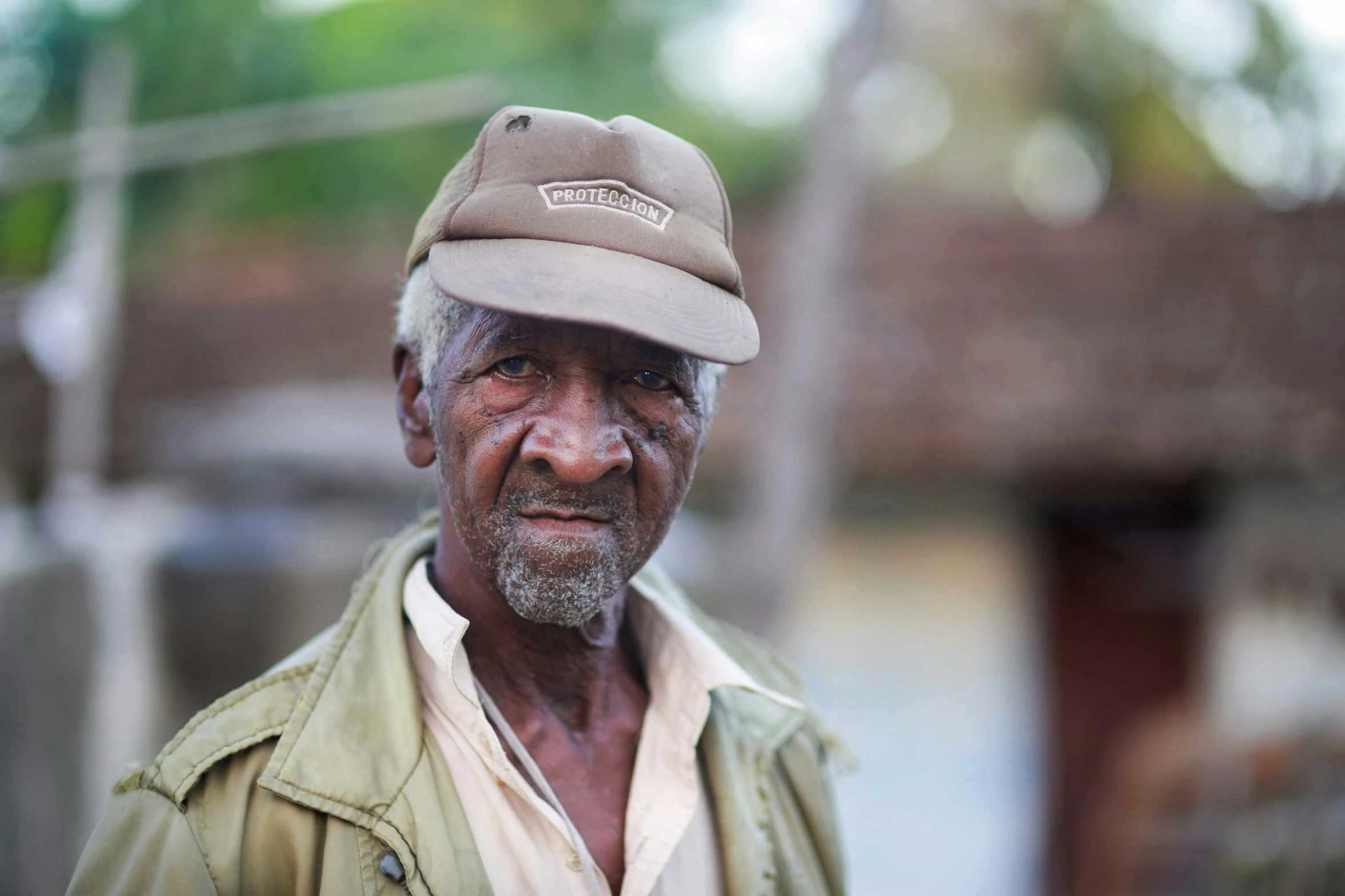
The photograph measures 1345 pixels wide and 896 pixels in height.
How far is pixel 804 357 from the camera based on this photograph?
5.02 metres

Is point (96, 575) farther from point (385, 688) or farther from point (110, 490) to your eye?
point (385, 688)

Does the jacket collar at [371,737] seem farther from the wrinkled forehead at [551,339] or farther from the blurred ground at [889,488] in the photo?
the blurred ground at [889,488]

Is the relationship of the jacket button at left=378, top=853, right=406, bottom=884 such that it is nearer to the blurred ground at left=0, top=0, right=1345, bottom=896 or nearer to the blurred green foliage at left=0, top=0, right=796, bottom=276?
the blurred ground at left=0, top=0, right=1345, bottom=896

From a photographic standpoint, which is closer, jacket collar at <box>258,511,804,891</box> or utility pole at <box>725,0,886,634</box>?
jacket collar at <box>258,511,804,891</box>

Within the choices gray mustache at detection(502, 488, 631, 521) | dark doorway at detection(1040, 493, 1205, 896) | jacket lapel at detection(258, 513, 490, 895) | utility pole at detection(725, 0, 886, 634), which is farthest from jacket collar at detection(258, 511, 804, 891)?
dark doorway at detection(1040, 493, 1205, 896)

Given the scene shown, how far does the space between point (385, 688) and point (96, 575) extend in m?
2.75

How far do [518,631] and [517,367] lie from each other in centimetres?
44

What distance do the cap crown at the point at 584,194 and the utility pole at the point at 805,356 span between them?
3.45 meters

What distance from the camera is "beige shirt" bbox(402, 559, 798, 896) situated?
4.96ft

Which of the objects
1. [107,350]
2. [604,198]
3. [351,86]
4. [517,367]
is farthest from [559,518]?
[351,86]

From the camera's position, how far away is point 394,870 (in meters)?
1.38

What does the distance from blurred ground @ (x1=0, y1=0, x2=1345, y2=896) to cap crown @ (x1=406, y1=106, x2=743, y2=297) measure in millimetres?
2616

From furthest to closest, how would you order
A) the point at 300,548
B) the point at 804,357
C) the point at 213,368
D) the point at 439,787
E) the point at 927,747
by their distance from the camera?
the point at 213,368 → the point at 927,747 → the point at 804,357 → the point at 300,548 → the point at 439,787

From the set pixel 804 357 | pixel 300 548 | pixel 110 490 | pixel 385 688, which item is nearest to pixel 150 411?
pixel 110 490
